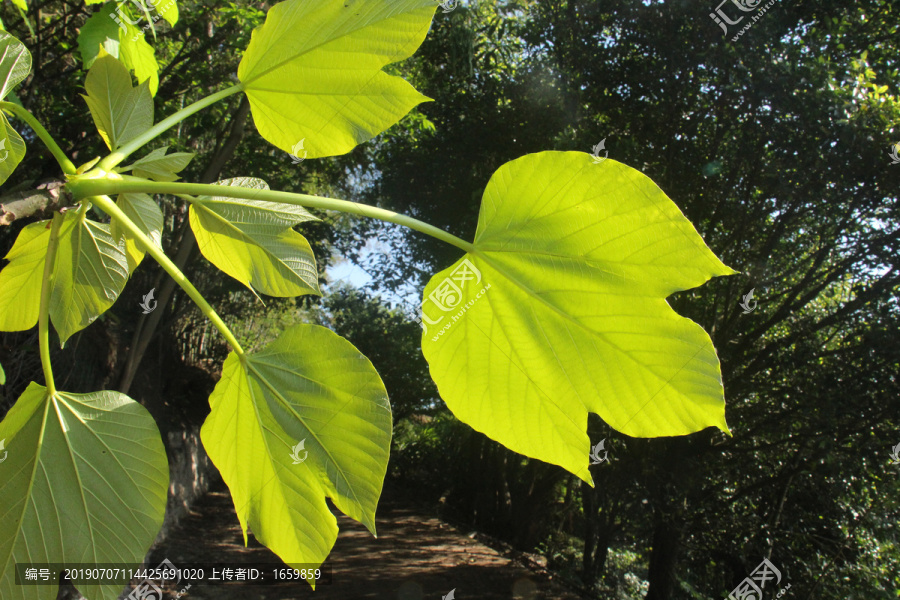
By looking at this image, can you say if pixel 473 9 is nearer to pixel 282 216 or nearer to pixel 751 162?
pixel 751 162

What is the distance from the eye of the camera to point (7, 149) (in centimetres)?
33

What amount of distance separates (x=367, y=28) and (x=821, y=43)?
3.73m

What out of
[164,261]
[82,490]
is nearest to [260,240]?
[164,261]

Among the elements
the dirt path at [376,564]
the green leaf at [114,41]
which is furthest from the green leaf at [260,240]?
the dirt path at [376,564]

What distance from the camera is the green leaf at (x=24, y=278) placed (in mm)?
401

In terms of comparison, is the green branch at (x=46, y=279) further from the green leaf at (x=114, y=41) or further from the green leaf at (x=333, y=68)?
the green leaf at (x=114, y=41)

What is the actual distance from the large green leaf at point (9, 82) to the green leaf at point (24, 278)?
0.06 m

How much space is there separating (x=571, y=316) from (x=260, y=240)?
0.22 meters

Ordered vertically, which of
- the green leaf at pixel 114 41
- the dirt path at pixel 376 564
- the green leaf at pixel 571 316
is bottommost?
the dirt path at pixel 376 564

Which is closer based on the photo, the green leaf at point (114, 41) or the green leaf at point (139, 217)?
the green leaf at point (139, 217)

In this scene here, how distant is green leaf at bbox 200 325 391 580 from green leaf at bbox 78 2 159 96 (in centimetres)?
43

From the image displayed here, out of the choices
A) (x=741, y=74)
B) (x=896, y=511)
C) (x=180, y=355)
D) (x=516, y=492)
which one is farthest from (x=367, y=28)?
(x=180, y=355)

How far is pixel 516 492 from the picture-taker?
6172 mm

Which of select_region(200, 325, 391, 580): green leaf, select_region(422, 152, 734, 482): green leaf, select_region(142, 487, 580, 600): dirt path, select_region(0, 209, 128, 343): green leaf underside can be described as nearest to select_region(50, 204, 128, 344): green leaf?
select_region(0, 209, 128, 343): green leaf underside
